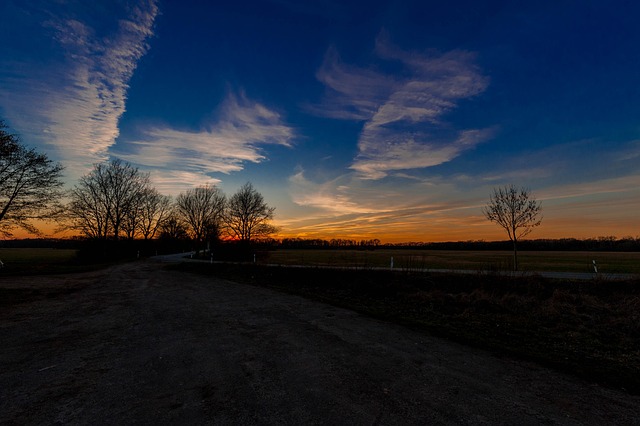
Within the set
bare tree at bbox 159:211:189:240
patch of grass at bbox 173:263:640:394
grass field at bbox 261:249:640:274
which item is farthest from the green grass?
grass field at bbox 261:249:640:274

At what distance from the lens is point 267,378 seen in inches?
189

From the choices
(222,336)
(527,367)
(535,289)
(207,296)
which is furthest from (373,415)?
(535,289)

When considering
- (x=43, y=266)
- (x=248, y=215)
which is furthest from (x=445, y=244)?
(x=43, y=266)

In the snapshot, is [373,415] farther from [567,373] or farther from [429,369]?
[567,373]

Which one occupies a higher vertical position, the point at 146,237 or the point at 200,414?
the point at 146,237

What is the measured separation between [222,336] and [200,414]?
368 cm

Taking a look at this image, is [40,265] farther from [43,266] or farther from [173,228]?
[173,228]

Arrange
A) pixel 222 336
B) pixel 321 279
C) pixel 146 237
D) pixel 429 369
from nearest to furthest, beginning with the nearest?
pixel 429 369 < pixel 222 336 < pixel 321 279 < pixel 146 237

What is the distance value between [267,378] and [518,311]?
1057 centimetres

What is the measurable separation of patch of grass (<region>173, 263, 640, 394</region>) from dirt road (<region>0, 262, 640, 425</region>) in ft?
3.64

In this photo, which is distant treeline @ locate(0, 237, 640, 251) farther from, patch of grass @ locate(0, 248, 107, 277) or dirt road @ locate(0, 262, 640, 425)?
dirt road @ locate(0, 262, 640, 425)

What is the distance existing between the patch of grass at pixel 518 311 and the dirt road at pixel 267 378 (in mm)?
1111

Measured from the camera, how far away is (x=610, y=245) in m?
69.4

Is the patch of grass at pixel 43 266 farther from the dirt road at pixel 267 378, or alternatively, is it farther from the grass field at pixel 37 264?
the dirt road at pixel 267 378
